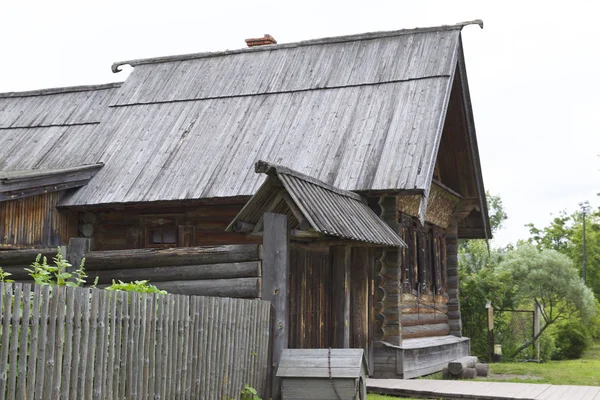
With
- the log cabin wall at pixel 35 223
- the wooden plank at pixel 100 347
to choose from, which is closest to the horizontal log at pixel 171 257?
the log cabin wall at pixel 35 223

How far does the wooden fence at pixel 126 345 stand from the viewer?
5969 millimetres

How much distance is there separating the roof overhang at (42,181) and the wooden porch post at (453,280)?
886cm

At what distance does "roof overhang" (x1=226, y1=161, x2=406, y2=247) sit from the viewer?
10547 mm

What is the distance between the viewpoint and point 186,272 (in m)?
11.1

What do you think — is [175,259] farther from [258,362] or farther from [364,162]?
[364,162]

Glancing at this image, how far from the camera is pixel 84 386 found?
21.9 feet

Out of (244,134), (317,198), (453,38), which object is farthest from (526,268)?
(317,198)

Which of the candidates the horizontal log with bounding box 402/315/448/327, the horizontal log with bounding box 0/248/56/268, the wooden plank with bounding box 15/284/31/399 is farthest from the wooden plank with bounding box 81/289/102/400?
the horizontal log with bounding box 402/315/448/327

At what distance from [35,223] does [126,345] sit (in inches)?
330

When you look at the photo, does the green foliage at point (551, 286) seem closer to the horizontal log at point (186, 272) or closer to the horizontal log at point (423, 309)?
the horizontal log at point (423, 309)

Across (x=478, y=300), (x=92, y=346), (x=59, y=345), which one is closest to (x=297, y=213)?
(x=92, y=346)

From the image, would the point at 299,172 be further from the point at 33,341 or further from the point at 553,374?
the point at 553,374

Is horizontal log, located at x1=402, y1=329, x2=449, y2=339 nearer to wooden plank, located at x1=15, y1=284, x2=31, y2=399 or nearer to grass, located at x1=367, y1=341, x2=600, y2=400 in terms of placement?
grass, located at x1=367, y1=341, x2=600, y2=400

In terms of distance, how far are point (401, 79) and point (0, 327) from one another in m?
12.3
